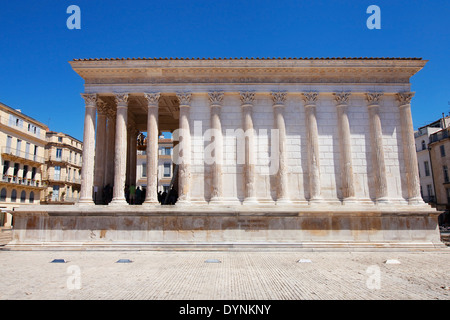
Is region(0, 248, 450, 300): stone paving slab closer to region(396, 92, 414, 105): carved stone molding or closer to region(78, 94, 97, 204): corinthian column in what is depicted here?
region(78, 94, 97, 204): corinthian column

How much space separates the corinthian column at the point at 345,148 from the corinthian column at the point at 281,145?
3.04m

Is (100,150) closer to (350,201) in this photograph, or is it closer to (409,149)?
(350,201)

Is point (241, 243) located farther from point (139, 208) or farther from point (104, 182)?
point (104, 182)

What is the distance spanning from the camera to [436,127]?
42500 mm

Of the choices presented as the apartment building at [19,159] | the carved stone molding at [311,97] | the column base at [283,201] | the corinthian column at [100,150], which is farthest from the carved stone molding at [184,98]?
the apartment building at [19,159]

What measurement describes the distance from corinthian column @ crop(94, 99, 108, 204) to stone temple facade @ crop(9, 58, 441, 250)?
36.8 inches

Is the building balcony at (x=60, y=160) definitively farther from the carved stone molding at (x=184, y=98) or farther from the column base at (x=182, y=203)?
the column base at (x=182, y=203)

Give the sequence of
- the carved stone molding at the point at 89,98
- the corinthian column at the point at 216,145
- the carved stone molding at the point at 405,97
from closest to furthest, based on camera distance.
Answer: the corinthian column at the point at 216,145, the carved stone molding at the point at 89,98, the carved stone molding at the point at 405,97

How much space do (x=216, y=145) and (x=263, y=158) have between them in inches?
104

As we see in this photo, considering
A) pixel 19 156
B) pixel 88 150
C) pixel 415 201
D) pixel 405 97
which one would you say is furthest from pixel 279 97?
pixel 19 156

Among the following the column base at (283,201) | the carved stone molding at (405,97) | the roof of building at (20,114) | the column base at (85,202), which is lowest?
the column base at (283,201)

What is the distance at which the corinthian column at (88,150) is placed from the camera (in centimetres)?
1678

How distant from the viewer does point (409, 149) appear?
17.2m
